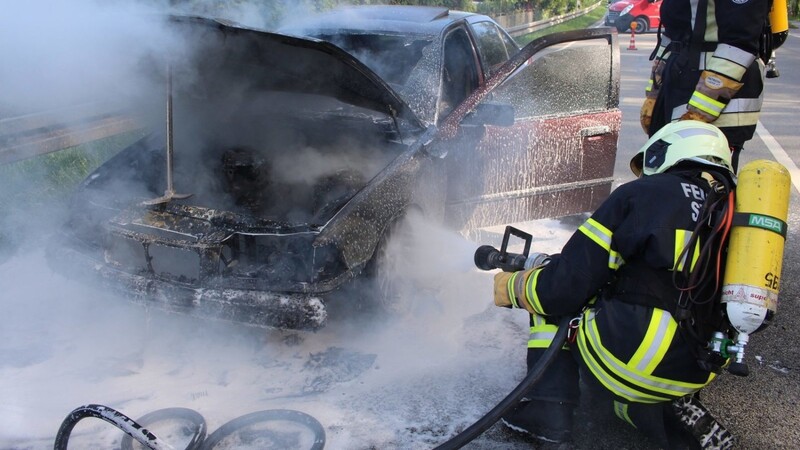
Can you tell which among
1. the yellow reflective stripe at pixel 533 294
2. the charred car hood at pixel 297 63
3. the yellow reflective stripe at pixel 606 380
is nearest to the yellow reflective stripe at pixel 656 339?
the yellow reflective stripe at pixel 606 380

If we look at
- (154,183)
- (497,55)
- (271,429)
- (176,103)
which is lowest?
(271,429)

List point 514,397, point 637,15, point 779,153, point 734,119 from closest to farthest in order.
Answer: point 514,397, point 734,119, point 779,153, point 637,15

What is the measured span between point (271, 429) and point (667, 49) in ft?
10.5

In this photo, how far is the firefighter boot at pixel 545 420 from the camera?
2609 mm

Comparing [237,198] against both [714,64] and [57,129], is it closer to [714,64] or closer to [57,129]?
[57,129]

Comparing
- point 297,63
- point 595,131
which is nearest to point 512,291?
point 297,63

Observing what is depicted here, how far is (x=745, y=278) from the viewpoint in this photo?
2162 millimetres

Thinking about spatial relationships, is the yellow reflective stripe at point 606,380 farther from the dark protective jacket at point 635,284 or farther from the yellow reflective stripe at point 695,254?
the yellow reflective stripe at point 695,254

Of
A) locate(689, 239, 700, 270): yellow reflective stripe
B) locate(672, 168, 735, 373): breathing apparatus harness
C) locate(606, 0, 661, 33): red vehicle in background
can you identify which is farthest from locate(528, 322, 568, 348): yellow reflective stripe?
locate(606, 0, 661, 33): red vehicle in background

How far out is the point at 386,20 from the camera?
4.72m

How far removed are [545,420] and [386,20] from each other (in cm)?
316

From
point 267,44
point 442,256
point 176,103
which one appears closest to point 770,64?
point 442,256

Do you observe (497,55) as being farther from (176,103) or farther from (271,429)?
(271,429)

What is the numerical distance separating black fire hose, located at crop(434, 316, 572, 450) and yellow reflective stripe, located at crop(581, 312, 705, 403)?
0.12 meters
